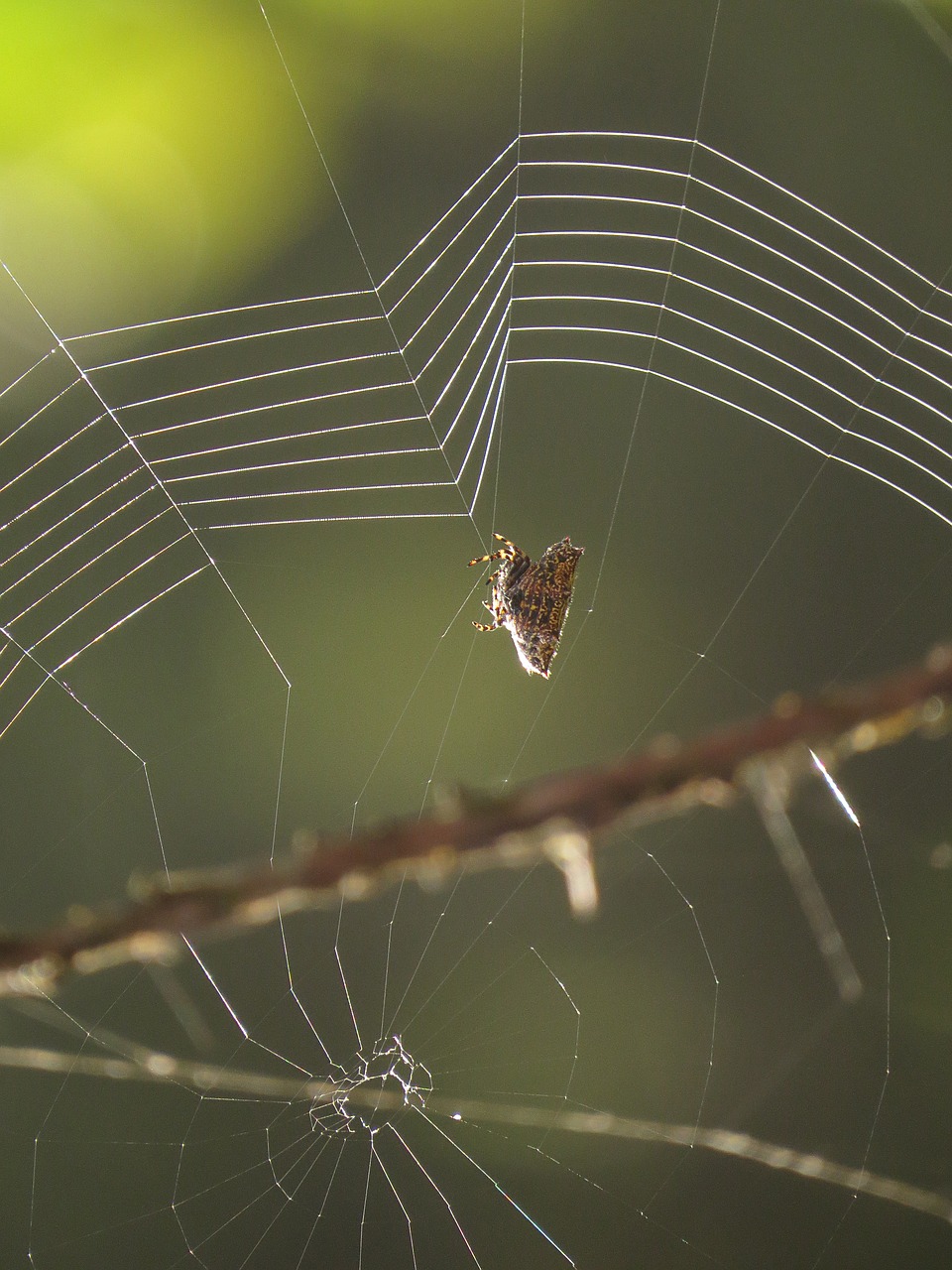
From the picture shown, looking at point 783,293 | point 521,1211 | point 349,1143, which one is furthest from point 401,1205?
point 783,293

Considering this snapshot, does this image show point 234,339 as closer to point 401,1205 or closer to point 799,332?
point 799,332

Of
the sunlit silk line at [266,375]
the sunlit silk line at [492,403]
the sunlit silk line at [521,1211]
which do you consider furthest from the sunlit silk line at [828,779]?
the sunlit silk line at [521,1211]

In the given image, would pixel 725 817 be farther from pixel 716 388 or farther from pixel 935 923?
pixel 716 388

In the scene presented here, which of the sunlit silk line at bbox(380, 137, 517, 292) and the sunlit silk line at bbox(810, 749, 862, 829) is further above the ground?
the sunlit silk line at bbox(380, 137, 517, 292)

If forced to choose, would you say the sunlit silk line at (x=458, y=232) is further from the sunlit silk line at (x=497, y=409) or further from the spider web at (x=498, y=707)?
the sunlit silk line at (x=497, y=409)

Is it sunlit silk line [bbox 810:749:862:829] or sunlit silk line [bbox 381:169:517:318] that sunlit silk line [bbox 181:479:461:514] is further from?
sunlit silk line [bbox 810:749:862:829]

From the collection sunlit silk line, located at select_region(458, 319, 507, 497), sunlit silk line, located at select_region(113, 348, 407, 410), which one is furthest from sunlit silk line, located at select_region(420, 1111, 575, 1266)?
sunlit silk line, located at select_region(113, 348, 407, 410)
